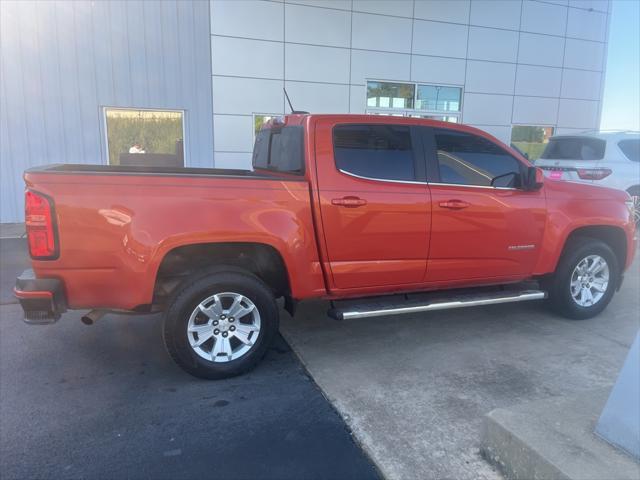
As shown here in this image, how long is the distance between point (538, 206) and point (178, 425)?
3687 mm

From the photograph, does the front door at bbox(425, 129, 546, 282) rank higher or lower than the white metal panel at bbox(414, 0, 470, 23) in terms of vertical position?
lower

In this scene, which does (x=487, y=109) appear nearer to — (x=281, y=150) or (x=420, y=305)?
(x=281, y=150)

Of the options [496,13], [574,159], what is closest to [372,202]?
→ [574,159]

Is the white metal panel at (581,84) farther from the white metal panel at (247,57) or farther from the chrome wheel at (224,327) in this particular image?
the chrome wheel at (224,327)

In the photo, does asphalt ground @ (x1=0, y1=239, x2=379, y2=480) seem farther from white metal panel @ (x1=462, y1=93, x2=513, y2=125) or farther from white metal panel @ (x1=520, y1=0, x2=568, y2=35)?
white metal panel @ (x1=520, y1=0, x2=568, y2=35)

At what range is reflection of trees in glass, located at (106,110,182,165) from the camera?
1038 centimetres

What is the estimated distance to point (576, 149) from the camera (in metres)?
9.01

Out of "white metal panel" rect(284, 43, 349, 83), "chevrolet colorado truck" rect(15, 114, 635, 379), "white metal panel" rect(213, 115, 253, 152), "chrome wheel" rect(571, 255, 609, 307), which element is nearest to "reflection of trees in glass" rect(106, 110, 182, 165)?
"white metal panel" rect(213, 115, 253, 152)

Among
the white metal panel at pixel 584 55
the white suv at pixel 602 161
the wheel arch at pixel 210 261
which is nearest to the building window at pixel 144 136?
the wheel arch at pixel 210 261

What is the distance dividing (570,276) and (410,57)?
844 cm

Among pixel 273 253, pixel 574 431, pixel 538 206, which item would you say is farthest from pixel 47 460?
pixel 538 206

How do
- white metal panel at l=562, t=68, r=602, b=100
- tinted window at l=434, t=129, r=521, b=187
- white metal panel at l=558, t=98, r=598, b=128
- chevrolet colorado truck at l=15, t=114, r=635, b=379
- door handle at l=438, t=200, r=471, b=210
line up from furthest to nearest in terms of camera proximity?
1. white metal panel at l=558, t=98, r=598, b=128
2. white metal panel at l=562, t=68, r=602, b=100
3. tinted window at l=434, t=129, r=521, b=187
4. door handle at l=438, t=200, r=471, b=210
5. chevrolet colorado truck at l=15, t=114, r=635, b=379

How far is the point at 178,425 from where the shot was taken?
10.7 ft

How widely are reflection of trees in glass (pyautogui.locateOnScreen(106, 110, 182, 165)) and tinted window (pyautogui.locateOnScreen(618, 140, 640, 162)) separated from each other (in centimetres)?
865
